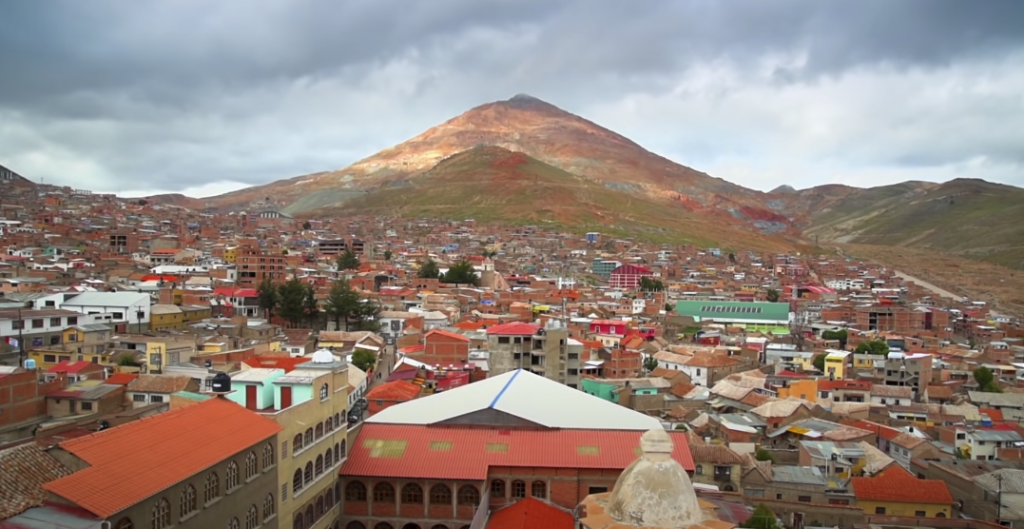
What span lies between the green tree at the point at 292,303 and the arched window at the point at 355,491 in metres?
26.2

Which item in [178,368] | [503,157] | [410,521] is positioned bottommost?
[410,521]

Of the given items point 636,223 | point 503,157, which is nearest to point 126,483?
point 636,223

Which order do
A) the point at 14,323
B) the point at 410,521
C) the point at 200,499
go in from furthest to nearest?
the point at 14,323 → the point at 410,521 → the point at 200,499

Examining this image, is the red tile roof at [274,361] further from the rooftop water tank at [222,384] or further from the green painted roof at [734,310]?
the green painted roof at [734,310]

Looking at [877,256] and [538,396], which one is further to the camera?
[877,256]

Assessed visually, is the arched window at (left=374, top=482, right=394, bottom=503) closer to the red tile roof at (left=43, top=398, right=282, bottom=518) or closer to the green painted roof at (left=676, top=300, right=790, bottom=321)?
the red tile roof at (left=43, top=398, right=282, bottom=518)

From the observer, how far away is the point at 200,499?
443 inches

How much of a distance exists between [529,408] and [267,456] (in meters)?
7.21

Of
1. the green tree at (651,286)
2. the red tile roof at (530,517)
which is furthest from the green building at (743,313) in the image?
the red tile roof at (530,517)

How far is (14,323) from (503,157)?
135 m

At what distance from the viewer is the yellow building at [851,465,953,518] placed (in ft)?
68.4

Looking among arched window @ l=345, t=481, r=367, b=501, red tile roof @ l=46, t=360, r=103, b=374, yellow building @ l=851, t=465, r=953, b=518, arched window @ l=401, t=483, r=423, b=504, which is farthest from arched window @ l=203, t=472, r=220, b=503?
yellow building @ l=851, t=465, r=953, b=518

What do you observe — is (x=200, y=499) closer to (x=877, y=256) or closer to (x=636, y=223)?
(x=636, y=223)

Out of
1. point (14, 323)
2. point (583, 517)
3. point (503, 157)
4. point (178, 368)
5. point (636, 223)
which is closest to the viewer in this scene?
point (583, 517)
